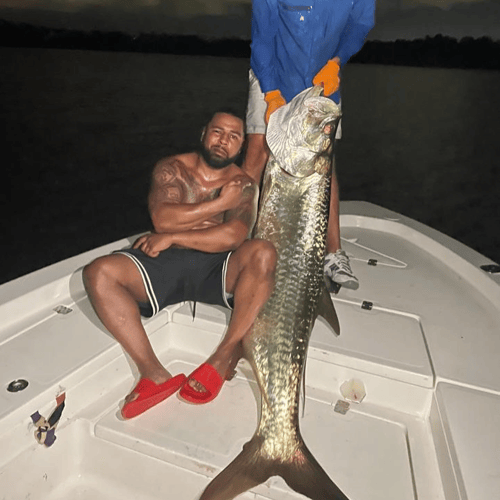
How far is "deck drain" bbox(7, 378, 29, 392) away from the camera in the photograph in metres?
1.98

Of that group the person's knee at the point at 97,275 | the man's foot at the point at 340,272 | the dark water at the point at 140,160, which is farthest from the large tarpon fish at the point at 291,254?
the dark water at the point at 140,160

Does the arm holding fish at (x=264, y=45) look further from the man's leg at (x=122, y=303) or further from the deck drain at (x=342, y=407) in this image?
the deck drain at (x=342, y=407)

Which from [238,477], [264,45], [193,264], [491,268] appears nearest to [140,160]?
[264,45]

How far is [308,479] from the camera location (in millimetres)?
1768

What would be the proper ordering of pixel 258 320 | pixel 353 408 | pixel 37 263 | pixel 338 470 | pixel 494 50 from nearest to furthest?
pixel 338 470, pixel 258 320, pixel 353 408, pixel 37 263, pixel 494 50

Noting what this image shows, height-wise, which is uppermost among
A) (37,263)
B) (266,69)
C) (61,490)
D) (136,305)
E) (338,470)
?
(266,69)

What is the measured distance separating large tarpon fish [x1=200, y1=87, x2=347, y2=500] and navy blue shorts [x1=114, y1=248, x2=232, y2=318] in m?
0.27

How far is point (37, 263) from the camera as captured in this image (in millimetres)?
8430

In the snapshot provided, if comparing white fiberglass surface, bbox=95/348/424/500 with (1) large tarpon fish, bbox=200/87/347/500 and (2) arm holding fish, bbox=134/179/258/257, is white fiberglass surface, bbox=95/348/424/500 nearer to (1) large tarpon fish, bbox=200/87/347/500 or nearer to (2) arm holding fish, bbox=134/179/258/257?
(1) large tarpon fish, bbox=200/87/347/500

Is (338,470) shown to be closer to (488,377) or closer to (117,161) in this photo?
Answer: (488,377)

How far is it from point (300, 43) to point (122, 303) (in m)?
1.62

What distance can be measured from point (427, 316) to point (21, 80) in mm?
37522

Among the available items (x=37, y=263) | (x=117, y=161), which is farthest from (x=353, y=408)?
(x=117, y=161)

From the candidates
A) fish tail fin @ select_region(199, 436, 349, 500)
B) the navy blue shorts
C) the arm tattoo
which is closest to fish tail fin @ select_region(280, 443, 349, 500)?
fish tail fin @ select_region(199, 436, 349, 500)
